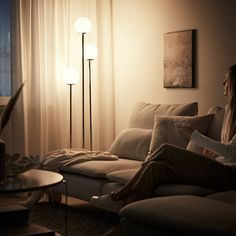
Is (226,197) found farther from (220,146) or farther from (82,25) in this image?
(82,25)

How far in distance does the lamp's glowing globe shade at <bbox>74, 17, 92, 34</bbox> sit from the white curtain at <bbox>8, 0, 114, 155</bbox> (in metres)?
0.29

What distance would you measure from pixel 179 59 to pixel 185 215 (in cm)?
286

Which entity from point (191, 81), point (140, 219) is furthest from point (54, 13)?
point (140, 219)

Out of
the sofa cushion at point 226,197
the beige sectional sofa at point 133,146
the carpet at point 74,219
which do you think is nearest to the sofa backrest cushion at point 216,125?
the beige sectional sofa at point 133,146

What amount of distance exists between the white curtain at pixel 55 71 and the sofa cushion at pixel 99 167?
3.86ft

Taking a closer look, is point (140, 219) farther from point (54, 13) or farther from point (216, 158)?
point (54, 13)

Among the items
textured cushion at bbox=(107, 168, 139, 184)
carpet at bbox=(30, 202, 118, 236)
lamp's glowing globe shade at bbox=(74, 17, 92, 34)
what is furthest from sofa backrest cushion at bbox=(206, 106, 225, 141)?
lamp's glowing globe shade at bbox=(74, 17, 92, 34)

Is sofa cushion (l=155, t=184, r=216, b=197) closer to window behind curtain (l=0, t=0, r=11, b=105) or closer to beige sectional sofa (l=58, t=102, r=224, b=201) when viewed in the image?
beige sectional sofa (l=58, t=102, r=224, b=201)

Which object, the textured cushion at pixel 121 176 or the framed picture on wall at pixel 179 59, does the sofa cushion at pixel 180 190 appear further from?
the framed picture on wall at pixel 179 59

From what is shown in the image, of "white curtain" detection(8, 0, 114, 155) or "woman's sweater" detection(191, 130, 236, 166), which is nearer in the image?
"woman's sweater" detection(191, 130, 236, 166)

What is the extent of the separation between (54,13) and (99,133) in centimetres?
140

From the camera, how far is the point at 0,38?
17.9 feet

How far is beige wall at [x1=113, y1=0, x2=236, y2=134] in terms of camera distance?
15.8 feet

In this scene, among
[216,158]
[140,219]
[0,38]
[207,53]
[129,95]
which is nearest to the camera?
[140,219]
